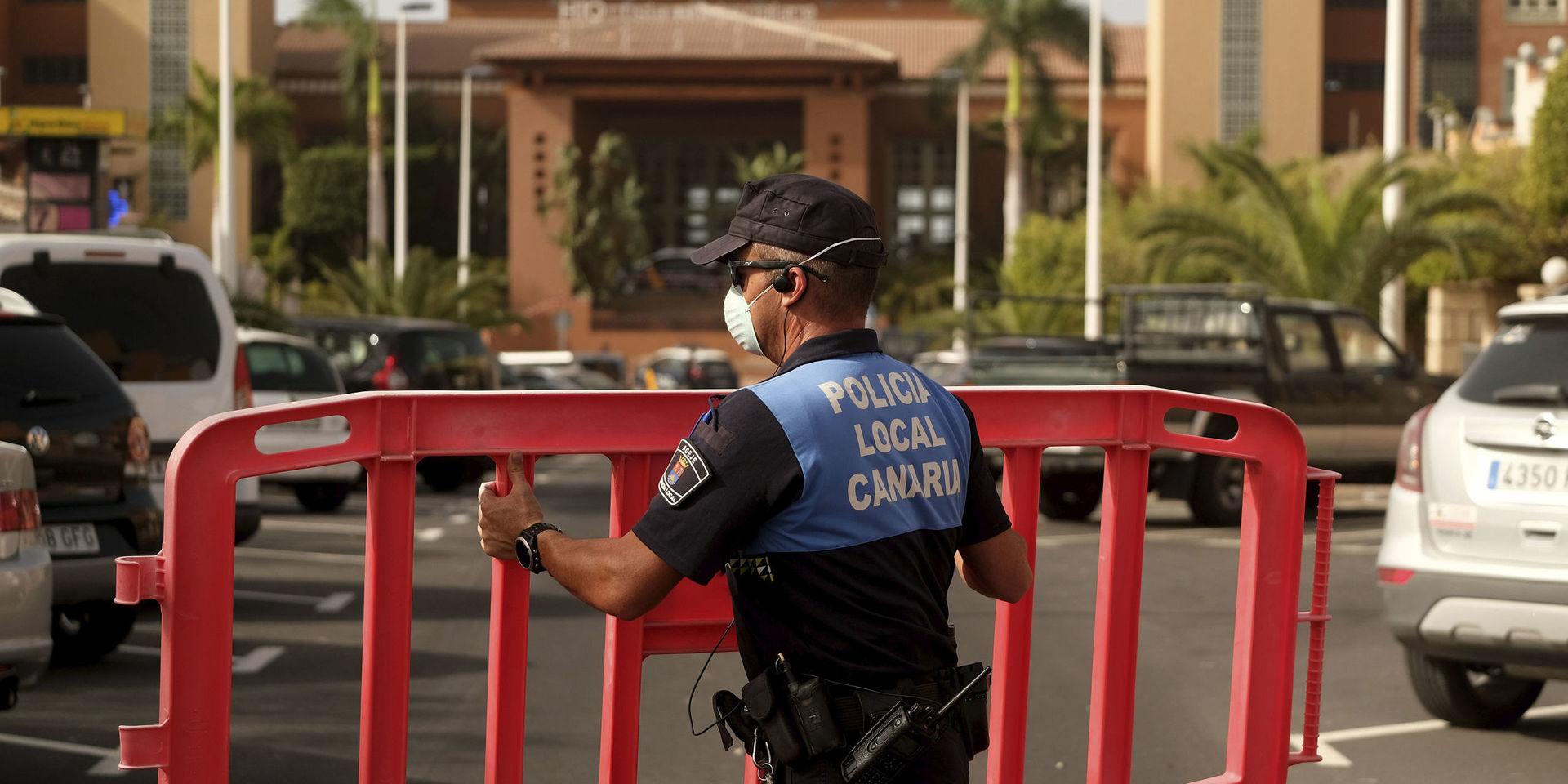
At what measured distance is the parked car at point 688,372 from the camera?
42625mm

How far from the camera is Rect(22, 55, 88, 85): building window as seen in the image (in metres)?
76.9

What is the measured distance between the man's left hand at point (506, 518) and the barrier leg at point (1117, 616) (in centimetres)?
145

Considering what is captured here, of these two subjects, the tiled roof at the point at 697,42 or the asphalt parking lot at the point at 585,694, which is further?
the tiled roof at the point at 697,42

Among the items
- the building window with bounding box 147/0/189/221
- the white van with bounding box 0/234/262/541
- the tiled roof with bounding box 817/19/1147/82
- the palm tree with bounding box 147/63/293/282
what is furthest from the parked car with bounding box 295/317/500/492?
the tiled roof with bounding box 817/19/1147/82

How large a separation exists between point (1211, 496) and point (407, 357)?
8.72 meters

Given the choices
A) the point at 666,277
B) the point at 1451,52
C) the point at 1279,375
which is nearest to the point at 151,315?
the point at 1279,375

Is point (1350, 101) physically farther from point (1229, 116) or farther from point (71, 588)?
point (71, 588)

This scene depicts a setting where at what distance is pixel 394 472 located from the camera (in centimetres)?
386

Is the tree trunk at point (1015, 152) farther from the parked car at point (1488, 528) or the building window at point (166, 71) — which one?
the parked car at point (1488, 528)

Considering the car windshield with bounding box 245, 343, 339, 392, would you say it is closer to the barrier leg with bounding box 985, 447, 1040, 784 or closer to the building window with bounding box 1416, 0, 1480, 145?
the barrier leg with bounding box 985, 447, 1040, 784

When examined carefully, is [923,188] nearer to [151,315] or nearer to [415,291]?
[415,291]

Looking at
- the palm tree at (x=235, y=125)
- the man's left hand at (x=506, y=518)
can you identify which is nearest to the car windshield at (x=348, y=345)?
the man's left hand at (x=506, y=518)

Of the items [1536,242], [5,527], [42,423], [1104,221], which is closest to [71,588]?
[42,423]

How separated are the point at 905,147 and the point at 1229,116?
13653mm
